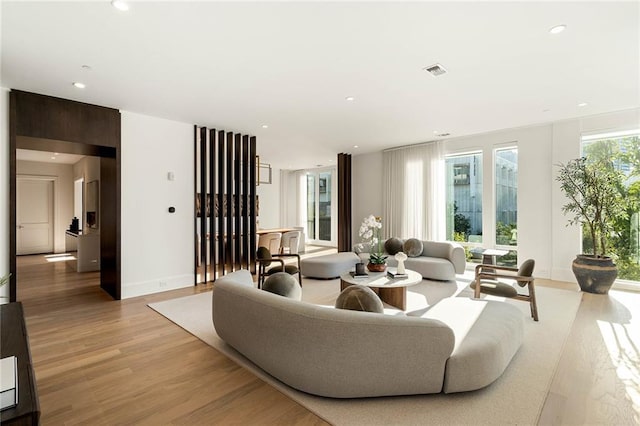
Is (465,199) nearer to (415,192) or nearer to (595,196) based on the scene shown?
(415,192)

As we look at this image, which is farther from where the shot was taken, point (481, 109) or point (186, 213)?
point (186, 213)

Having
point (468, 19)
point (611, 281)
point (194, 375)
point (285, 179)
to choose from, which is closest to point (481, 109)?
point (468, 19)

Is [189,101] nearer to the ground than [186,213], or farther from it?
farther from it

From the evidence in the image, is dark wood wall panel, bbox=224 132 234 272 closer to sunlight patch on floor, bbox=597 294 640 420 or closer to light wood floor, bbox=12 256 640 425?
light wood floor, bbox=12 256 640 425

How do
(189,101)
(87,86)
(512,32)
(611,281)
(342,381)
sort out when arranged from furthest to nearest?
(611,281) → (189,101) → (87,86) → (512,32) → (342,381)

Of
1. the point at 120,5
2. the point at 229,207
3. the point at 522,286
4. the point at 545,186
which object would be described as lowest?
the point at 522,286

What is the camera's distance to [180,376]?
240cm

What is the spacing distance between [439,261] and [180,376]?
434 cm

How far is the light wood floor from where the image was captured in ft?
6.40

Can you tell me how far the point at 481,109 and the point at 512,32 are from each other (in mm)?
2163

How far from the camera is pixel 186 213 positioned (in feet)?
17.4

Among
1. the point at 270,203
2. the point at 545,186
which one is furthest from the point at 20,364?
the point at 270,203

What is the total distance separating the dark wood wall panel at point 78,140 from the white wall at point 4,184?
0.13ft

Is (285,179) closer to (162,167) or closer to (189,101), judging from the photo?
(162,167)
